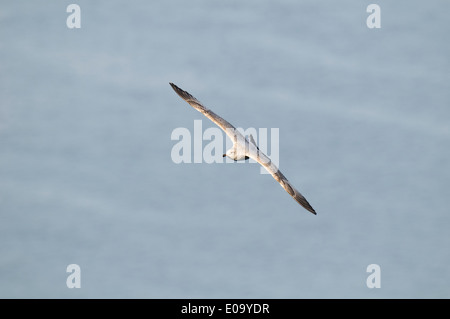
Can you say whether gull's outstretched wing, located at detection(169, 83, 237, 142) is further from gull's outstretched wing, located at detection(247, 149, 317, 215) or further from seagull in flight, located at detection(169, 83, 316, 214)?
gull's outstretched wing, located at detection(247, 149, 317, 215)

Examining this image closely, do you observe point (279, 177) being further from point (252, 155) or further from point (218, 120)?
point (218, 120)

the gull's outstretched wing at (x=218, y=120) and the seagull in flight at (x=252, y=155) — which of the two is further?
the gull's outstretched wing at (x=218, y=120)

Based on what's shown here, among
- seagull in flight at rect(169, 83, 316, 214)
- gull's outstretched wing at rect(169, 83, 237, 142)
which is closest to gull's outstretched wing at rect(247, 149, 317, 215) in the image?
seagull in flight at rect(169, 83, 316, 214)

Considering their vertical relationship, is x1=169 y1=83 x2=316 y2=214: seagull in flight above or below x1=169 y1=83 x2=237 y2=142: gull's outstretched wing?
below

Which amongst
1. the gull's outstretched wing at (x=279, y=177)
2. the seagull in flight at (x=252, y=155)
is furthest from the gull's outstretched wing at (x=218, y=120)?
the gull's outstretched wing at (x=279, y=177)

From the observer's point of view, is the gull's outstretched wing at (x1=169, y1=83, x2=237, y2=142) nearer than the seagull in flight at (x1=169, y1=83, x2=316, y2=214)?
No

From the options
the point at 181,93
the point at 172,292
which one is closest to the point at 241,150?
the point at 181,93

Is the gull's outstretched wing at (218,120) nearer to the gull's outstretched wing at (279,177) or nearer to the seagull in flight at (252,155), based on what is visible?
the seagull in flight at (252,155)

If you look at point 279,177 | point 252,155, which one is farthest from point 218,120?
point 279,177

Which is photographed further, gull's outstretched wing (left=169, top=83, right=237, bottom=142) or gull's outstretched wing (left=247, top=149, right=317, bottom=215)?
gull's outstretched wing (left=169, top=83, right=237, bottom=142)

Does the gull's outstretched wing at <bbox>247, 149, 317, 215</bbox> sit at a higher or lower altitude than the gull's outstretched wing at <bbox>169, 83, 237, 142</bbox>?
lower
